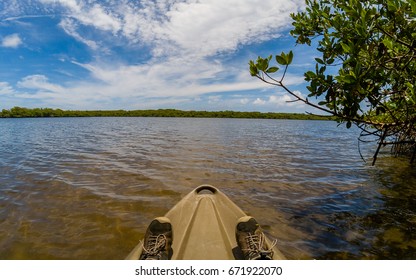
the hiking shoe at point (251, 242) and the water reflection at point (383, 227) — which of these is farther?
the water reflection at point (383, 227)

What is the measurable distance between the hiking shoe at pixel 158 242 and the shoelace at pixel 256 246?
113cm

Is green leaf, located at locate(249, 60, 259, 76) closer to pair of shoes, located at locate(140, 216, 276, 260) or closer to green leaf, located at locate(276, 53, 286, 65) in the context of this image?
green leaf, located at locate(276, 53, 286, 65)

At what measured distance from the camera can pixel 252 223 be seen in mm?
3725

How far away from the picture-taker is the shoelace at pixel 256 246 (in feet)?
10.8

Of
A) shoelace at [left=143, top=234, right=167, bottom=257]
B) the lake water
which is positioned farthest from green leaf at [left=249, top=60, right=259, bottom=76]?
the lake water

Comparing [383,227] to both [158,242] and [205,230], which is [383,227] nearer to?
[205,230]

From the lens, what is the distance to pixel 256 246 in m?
3.42

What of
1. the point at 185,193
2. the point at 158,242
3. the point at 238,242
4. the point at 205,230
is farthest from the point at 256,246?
the point at 185,193

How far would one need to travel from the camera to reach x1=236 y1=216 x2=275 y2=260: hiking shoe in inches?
130

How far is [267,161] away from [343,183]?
13.4ft

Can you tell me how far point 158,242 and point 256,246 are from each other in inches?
54.1

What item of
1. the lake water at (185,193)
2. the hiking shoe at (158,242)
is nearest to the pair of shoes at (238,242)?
the hiking shoe at (158,242)

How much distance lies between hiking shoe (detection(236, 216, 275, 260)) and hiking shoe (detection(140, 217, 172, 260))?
103 centimetres

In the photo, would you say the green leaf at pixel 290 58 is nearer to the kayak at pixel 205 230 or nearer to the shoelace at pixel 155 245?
the kayak at pixel 205 230
